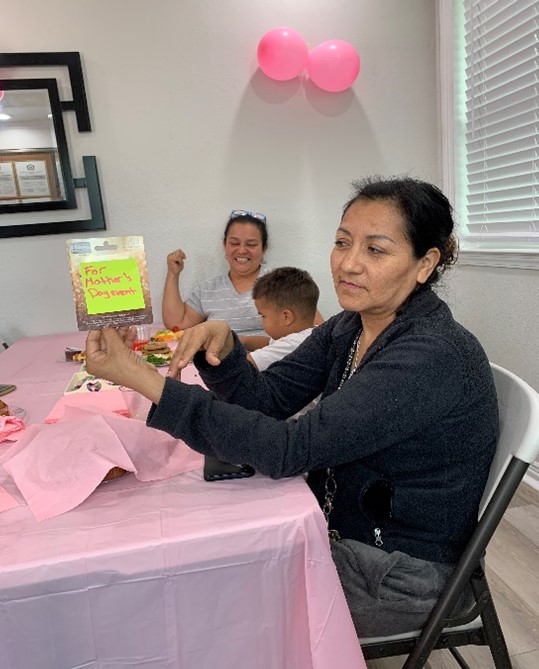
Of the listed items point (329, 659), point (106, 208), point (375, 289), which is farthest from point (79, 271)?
point (106, 208)

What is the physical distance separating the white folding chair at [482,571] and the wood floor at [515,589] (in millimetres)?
557

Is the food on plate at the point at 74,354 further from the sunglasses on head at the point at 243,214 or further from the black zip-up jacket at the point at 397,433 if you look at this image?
the black zip-up jacket at the point at 397,433

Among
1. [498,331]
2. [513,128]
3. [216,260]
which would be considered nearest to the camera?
[513,128]

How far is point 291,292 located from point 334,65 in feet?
5.08

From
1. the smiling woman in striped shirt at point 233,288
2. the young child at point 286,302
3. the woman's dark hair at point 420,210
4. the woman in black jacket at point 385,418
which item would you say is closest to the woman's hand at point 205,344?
the woman in black jacket at point 385,418

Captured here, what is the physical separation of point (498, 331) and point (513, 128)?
90 cm

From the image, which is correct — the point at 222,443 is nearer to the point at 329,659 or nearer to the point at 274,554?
the point at 274,554

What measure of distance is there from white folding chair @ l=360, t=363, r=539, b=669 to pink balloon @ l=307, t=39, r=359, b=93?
7.36ft

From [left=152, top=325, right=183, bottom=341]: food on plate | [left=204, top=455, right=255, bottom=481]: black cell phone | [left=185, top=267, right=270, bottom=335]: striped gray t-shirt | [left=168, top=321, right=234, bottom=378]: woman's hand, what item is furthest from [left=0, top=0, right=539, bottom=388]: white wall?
[left=204, top=455, right=255, bottom=481]: black cell phone

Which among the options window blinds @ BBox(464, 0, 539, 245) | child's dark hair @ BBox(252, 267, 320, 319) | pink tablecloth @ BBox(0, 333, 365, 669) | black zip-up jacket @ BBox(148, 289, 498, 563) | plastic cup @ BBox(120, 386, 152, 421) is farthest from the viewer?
window blinds @ BBox(464, 0, 539, 245)

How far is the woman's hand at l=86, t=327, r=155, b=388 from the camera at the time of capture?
34.1 inches

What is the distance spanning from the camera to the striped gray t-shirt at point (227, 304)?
2.59 m

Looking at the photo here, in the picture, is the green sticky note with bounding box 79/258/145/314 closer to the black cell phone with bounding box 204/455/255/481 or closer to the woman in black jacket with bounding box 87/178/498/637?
the woman in black jacket with bounding box 87/178/498/637

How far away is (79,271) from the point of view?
97cm
